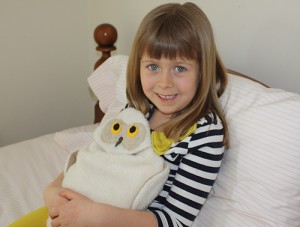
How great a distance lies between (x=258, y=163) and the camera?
0.78 meters

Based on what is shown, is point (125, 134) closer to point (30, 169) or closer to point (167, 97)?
point (167, 97)

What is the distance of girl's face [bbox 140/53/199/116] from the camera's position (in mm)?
798

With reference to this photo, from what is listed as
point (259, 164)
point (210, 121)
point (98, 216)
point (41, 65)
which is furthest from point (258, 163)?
point (41, 65)

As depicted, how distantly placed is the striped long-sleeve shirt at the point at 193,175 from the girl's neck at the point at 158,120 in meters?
0.14

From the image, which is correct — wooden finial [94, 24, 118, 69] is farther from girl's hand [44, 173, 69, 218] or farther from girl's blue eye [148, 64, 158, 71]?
girl's hand [44, 173, 69, 218]

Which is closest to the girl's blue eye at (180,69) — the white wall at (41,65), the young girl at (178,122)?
the young girl at (178,122)

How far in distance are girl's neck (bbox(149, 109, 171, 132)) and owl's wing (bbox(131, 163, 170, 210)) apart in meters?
0.16

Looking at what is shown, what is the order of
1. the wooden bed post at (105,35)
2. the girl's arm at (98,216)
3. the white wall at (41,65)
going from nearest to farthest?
the girl's arm at (98,216)
the wooden bed post at (105,35)
the white wall at (41,65)

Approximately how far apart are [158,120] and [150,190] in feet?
0.79

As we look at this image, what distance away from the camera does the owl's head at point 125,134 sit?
32.3 inches

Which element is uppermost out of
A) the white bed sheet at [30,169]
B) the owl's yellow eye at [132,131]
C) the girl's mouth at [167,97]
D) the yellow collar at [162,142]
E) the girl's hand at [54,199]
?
the girl's mouth at [167,97]

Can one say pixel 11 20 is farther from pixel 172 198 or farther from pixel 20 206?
pixel 172 198

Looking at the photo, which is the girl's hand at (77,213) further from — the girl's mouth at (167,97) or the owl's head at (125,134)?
the girl's mouth at (167,97)

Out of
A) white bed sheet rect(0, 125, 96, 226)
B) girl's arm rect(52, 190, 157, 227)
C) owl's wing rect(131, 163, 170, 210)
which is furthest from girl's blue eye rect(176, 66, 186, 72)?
white bed sheet rect(0, 125, 96, 226)
